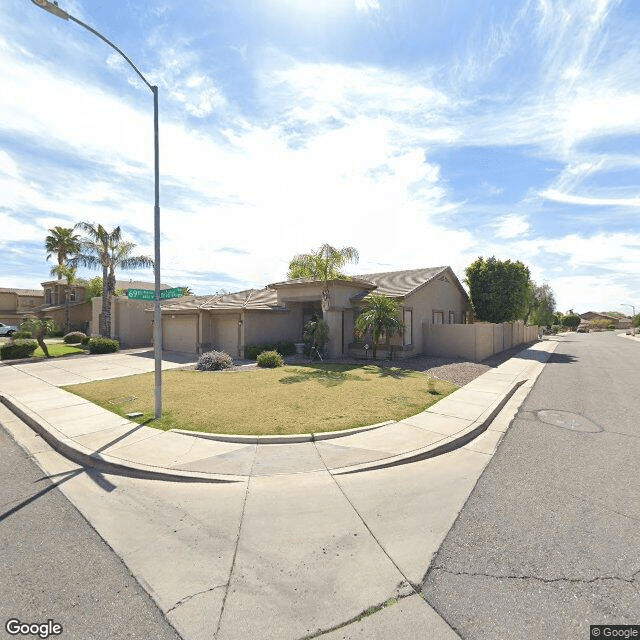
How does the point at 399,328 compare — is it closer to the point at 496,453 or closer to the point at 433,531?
the point at 496,453

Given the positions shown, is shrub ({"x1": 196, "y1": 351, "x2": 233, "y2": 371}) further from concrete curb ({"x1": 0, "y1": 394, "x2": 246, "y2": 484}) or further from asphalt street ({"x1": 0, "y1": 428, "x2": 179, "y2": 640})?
asphalt street ({"x1": 0, "y1": 428, "x2": 179, "y2": 640})

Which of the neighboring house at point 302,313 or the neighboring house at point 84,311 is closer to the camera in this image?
the neighboring house at point 302,313

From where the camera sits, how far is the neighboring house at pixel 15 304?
44438 millimetres

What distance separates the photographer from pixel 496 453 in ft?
21.2

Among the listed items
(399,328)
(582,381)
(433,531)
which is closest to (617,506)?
(433,531)

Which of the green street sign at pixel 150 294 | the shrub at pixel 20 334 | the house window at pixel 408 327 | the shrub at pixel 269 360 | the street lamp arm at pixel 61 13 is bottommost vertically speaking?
the shrub at pixel 269 360

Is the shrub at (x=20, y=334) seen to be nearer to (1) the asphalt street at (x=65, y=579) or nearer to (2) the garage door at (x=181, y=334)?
(2) the garage door at (x=181, y=334)

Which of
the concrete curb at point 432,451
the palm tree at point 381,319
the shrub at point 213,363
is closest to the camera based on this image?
the concrete curb at point 432,451

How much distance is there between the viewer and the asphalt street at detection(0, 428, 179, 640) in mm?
2836

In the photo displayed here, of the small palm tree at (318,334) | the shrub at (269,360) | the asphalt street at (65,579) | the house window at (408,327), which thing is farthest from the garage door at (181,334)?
the asphalt street at (65,579)

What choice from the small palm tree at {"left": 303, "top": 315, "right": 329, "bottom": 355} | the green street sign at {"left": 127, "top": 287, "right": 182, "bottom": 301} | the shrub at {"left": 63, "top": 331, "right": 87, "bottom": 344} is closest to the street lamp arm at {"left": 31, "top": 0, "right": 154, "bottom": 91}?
the green street sign at {"left": 127, "top": 287, "right": 182, "bottom": 301}

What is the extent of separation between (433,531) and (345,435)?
10.4ft

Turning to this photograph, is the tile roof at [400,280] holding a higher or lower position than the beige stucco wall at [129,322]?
higher

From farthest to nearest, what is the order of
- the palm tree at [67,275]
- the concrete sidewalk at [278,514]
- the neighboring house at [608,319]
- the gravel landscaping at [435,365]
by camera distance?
the neighboring house at [608,319]
the palm tree at [67,275]
the gravel landscaping at [435,365]
the concrete sidewalk at [278,514]
